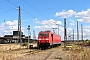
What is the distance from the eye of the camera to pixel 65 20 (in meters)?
53.2

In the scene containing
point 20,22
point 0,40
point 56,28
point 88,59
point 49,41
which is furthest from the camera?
point 0,40

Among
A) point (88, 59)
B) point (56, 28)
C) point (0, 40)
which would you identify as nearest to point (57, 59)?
point (88, 59)

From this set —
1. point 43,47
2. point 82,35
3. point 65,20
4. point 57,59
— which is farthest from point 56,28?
point 57,59

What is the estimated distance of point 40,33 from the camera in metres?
43.1

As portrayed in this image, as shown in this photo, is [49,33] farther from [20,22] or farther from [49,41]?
[20,22]

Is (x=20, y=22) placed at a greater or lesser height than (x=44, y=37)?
greater

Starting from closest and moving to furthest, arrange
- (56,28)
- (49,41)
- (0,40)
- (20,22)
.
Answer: (49,41)
(20,22)
(56,28)
(0,40)

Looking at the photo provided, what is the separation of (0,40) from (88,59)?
90.3 m

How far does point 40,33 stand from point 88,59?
79.8 feet

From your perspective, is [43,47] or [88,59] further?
[43,47]

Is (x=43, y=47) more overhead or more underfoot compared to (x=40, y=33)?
more underfoot

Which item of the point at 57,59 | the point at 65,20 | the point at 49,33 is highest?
the point at 65,20

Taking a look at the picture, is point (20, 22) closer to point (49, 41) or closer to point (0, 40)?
point (49, 41)

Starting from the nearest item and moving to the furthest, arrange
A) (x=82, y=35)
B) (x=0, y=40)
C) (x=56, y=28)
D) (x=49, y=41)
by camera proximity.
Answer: (x=49, y=41) → (x=56, y=28) → (x=0, y=40) → (x=82, y=35)
